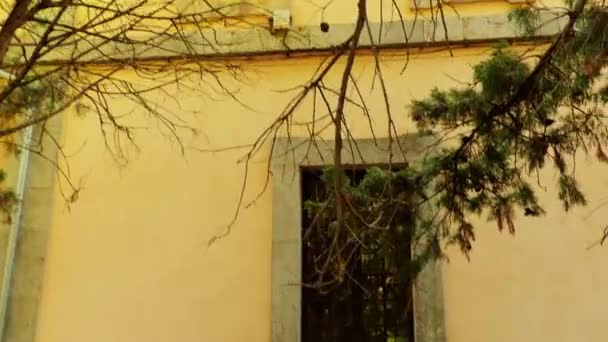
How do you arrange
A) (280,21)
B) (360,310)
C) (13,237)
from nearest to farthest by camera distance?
1. (360,310)
2. (13,237)
3. (280,21)

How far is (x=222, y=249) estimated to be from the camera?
4883 millimetres

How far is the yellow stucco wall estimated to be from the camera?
4.55 m

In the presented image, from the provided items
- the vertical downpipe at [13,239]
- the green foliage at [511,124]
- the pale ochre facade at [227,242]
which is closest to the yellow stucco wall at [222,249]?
the pale ochre facade at [227,242]

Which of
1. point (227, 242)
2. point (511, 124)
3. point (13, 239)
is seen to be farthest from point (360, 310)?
point (13, 239)

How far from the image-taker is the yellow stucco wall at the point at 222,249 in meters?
4.55

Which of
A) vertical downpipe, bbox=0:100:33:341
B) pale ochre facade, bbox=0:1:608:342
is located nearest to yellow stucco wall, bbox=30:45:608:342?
pale ochre facade, bbox=0:1:608:342

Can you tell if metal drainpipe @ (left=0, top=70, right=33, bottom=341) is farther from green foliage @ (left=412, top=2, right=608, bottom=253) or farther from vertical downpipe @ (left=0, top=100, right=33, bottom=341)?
green foliage @ (left=412, top=2, right=608, bottom=253)

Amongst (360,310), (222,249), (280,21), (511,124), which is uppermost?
(280,21)

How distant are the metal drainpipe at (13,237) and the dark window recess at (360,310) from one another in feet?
6.99

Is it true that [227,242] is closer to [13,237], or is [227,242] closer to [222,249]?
[222,249]

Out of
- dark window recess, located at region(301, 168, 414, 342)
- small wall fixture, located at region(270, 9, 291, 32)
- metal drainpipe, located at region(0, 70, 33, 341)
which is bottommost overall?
dark window recess, located at region(301, 168, 414, 342)

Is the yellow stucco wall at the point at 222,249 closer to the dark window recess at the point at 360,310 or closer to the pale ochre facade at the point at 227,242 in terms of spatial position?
the pale ochre facade at the point at 227,242

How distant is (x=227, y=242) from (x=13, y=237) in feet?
5.28

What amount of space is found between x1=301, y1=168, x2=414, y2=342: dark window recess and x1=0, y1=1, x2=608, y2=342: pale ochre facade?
0.33m
